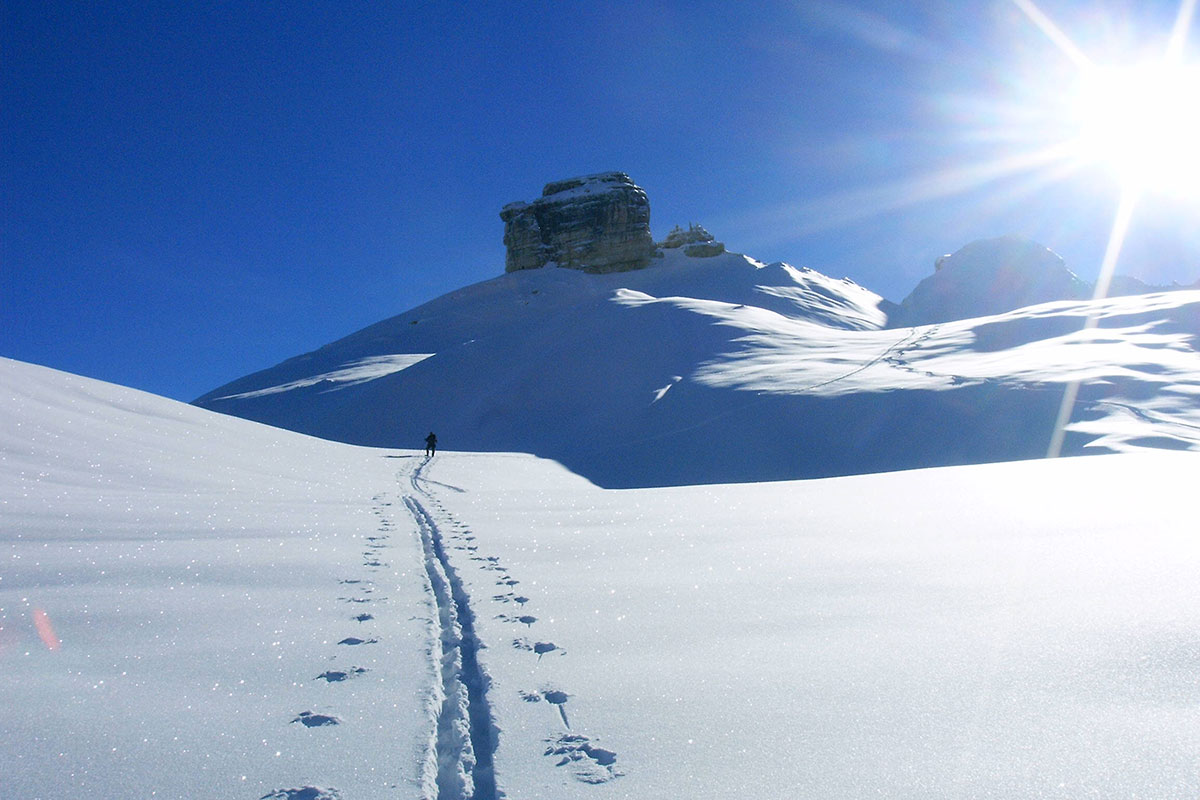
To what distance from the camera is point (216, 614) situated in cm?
432

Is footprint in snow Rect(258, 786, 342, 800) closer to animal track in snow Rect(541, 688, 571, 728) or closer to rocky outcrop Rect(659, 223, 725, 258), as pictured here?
animal track in snow Rect(541, 688, 571, 728)

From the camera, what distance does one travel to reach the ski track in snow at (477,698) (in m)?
2.75

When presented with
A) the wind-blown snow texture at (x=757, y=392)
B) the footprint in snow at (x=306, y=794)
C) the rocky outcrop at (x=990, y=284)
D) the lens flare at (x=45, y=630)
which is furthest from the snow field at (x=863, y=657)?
the rocky outcrop at (x=990, y=284)

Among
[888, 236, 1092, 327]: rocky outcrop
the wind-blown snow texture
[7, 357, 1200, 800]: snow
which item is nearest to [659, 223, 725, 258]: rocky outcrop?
[888, 236, 1092, 327]: rocky outcrop

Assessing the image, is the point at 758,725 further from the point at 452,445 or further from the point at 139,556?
the point at 452,445

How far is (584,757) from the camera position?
2.82 metres

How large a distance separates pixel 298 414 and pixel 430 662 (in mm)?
38395

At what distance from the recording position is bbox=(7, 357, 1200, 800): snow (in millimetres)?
2641

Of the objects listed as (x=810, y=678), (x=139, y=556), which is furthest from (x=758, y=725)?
(x=139, y=556)

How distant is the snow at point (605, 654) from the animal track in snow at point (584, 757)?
1 centimetres

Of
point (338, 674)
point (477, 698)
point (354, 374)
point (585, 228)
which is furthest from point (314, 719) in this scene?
point (585, 228)

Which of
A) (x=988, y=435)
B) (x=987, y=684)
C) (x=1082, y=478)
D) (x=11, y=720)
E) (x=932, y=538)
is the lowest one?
(x=11, y=720)

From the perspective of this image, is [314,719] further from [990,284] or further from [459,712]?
[990,284]

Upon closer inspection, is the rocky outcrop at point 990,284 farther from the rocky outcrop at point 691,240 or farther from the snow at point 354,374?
the snow at point 354,374
